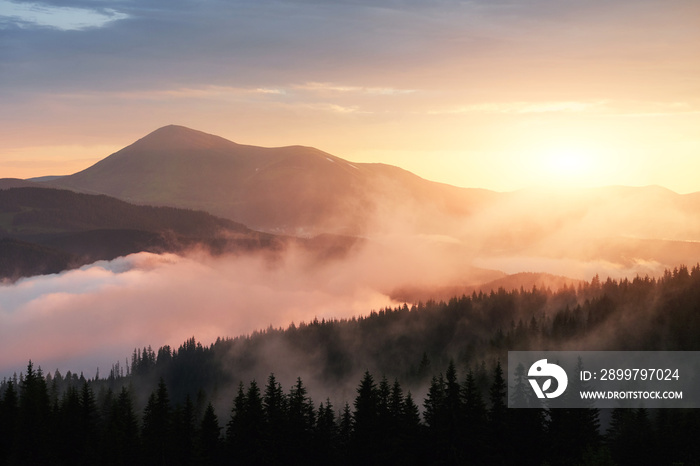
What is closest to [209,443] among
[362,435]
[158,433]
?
[158,433]

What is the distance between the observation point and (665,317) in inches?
7844

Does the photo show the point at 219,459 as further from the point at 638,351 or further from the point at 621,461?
the point at 638,351

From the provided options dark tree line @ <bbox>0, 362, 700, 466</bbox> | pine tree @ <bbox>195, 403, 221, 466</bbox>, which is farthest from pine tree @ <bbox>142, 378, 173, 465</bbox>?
pine tree @ <bbox>195, 403, 221, 466</bbox>

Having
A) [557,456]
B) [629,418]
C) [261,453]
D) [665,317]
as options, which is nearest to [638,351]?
[665,317]

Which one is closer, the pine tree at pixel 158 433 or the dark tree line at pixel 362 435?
the dark tree line at pixel 362 435

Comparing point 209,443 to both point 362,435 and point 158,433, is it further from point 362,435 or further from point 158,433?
point 362,435

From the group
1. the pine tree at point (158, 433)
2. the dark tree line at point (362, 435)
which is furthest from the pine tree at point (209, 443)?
the pine tree at point (158, 433)

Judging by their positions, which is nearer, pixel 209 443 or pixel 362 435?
pixel 362 435

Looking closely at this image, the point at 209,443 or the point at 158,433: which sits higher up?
the point at 158,433

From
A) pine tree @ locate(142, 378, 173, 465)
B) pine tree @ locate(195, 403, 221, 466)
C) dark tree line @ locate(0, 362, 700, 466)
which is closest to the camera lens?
dark tree line @ locate(0, 362, 700, 466)

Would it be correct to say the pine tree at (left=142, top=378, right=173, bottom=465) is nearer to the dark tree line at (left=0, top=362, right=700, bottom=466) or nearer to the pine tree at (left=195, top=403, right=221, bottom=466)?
the dark tree line at (left=0, top=362, right=700, bottom=466)

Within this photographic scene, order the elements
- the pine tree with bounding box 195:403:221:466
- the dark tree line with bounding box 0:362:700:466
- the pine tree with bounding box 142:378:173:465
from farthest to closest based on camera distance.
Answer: the pine tree with bounding box 142:378:173:465 → the pine tree with bounding box 195:403:221:466 → the dark tree line with bounding box 0:362:700:466

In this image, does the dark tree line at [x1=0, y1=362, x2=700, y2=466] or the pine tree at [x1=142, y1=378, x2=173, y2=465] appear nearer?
the dark tree line at [x1=0, y1=362, x2=700, y2=466]

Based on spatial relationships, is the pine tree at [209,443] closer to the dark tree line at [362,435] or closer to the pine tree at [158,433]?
the dark tree line at [362,435]
